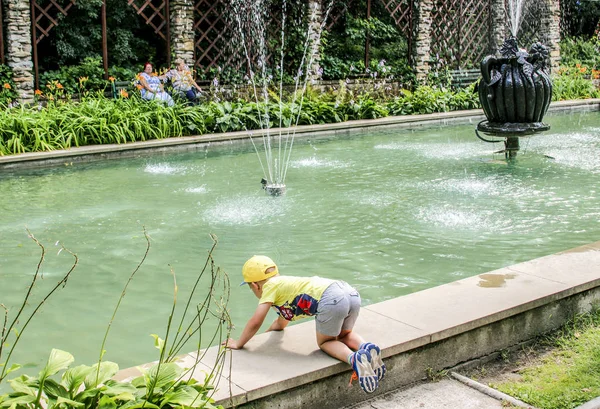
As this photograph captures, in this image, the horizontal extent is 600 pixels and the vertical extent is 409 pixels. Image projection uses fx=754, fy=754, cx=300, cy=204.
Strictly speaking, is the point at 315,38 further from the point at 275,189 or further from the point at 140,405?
the point at 140,405

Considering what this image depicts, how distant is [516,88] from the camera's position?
10.1m

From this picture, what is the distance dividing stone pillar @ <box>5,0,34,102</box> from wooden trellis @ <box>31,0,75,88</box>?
43cm

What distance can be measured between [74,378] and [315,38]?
1735cm

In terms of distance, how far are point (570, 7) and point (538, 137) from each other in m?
16.4

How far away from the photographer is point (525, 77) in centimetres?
1007

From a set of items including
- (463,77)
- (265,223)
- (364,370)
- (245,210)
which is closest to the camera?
(364,370)

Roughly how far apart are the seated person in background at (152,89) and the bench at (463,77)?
904 cm

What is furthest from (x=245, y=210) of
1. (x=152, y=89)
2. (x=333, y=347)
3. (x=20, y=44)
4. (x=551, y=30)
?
(x=551, y=30)

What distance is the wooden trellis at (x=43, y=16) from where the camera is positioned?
51.2ft

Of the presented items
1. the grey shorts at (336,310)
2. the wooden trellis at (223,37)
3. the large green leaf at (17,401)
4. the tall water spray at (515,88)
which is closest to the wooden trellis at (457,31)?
the wooden trellis at (223,37)

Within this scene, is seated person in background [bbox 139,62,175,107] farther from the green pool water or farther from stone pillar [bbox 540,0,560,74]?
stone pillar [bbox 540,0,560,74]

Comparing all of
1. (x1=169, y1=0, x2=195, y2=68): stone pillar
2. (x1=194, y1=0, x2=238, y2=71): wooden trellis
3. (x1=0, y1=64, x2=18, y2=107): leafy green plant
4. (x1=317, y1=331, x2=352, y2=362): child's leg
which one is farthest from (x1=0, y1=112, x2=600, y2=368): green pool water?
(x1=194, y1=0, x2=238, y2=71): wooden trellis

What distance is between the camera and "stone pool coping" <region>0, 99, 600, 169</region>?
11.0 metres

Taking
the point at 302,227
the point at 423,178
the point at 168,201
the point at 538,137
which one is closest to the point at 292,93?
the point at 538,137
